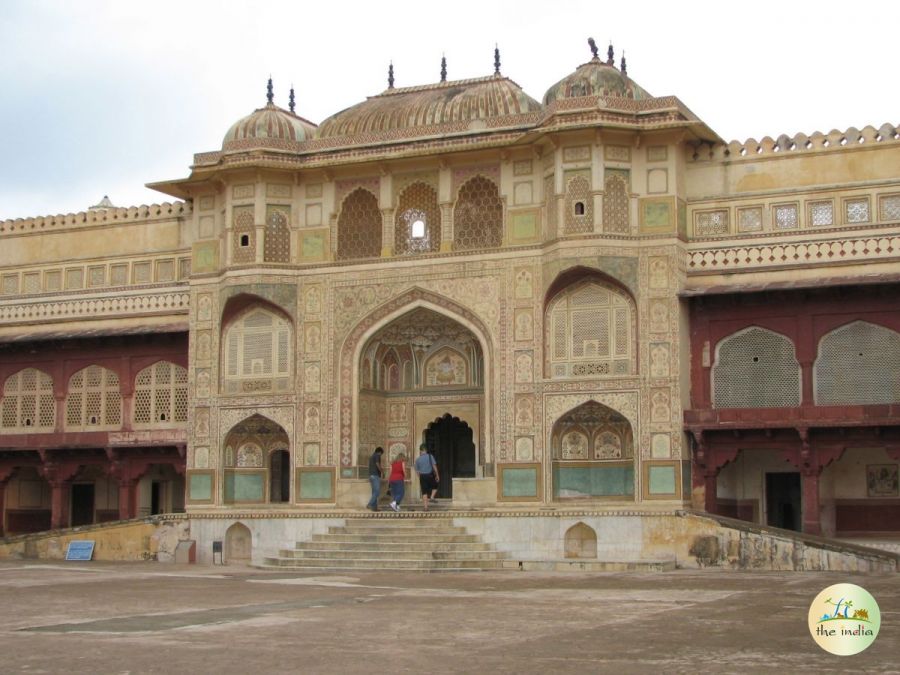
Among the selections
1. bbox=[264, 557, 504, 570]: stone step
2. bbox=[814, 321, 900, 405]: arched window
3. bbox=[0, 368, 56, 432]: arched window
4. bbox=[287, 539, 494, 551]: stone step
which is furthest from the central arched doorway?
bbox=[0, 368, 56, 432]: arched window

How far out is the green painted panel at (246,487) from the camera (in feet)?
76.7

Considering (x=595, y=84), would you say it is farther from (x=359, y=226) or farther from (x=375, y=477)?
(x=375, y=477)

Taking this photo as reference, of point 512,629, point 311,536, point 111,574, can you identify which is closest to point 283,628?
point 512,629

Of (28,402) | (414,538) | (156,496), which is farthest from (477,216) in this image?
(28,402)

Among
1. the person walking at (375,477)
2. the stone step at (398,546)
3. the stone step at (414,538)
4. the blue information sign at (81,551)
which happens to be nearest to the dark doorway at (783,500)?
the stone step at (398,546)

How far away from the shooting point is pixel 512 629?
998 centimetres

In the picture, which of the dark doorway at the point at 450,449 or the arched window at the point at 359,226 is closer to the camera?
the arched window at the point at 359,226

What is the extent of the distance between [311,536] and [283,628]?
11182mm

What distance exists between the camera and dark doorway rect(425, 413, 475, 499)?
78.2ft

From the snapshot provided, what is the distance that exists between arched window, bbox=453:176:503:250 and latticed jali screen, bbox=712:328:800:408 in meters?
4.21

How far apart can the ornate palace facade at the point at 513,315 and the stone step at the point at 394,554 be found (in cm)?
178

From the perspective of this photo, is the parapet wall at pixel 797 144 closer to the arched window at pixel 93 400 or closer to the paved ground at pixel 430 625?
the paved ground at pixel 430 625

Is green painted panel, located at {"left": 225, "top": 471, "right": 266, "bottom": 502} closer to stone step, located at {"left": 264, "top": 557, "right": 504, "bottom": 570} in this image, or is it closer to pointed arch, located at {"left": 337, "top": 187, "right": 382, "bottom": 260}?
stone step, located at {"left": 264, "top": 557, "right": 504, "bottom": 570}

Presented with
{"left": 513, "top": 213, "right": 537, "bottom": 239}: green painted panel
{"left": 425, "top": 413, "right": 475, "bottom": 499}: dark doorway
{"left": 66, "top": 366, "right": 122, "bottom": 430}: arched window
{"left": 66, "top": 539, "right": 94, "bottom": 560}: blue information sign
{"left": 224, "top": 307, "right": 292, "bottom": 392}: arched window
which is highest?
{"left": 513, "top": 213, "right": 537, "bottom": 239}: green painted panel
